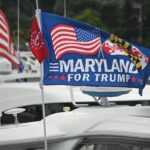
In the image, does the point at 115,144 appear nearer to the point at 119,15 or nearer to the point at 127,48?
the point at 127,48

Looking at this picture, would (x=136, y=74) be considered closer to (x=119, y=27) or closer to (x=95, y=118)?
(x=95, y=118)

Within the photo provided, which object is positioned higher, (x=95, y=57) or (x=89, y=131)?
(x=95, y=57)

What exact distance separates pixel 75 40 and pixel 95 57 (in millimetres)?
161

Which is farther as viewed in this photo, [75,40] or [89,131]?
[75,40]

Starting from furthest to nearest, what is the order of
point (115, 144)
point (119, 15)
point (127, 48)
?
1. point (119, 15)
2. point (127, 48)
3. point (115, 144)

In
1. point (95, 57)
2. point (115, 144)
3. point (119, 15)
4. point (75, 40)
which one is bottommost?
point (115, 144)

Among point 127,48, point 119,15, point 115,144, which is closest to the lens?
point 115,144

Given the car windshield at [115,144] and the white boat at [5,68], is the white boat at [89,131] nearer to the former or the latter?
the car windshield at [115,144]

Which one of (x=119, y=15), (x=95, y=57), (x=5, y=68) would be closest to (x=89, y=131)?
(x=95, y=57)

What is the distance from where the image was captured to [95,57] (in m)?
3.87

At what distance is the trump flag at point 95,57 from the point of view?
379 centimetres

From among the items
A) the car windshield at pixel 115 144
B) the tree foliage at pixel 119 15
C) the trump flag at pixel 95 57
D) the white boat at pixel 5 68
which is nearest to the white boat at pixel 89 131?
the car windshield at pixel 115 144

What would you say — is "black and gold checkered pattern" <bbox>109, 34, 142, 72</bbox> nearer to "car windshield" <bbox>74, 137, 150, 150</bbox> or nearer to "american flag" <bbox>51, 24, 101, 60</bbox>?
"american flag" <bbox>51, 24, 101, 60</bbox>

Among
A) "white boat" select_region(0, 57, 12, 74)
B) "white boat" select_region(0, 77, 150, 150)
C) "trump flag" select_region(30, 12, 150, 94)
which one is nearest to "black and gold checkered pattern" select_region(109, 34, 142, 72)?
"trump flag" select_region(30, 12, 150, 94)
